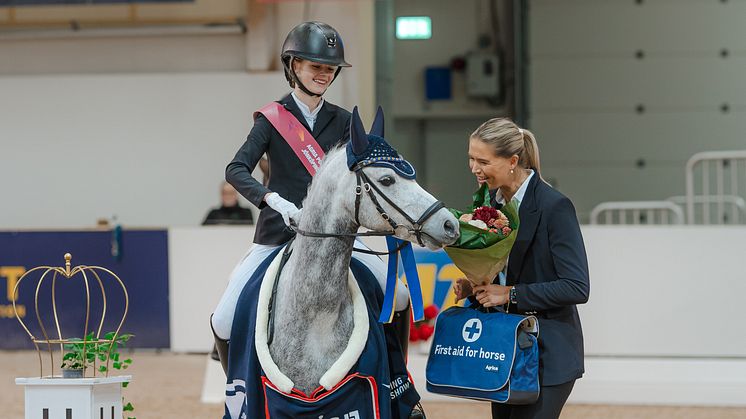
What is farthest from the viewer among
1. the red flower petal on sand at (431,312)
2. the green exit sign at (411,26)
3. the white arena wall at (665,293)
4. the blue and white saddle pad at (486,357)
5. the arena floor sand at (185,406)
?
the green exit sign at (411,26)

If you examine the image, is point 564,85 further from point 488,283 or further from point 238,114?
point 488,283

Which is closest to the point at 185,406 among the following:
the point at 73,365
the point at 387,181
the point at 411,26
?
the point at 73,365

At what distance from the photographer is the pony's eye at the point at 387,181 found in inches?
127

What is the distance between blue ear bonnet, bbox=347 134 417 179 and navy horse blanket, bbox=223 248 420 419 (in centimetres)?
46

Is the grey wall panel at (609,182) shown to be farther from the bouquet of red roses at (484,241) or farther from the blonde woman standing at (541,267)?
the bouquet of red roses at (484,241)

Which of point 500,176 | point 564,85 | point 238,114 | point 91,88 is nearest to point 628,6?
point 564,85

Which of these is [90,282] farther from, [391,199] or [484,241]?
[484,241]

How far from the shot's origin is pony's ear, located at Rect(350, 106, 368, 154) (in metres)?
3.23

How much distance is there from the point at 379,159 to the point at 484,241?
15.4 inches

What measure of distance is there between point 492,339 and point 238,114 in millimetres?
9243

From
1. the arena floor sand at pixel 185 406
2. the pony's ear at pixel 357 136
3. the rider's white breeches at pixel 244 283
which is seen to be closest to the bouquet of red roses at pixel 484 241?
the pony's ear at pixel 357 136

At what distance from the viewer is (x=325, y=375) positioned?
3338mm

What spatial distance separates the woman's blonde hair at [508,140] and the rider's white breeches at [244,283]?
669 mm

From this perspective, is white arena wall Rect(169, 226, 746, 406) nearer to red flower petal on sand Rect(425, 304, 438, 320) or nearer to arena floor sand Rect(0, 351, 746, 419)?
arena floor sand Rect(0, 351, 746, 419)
